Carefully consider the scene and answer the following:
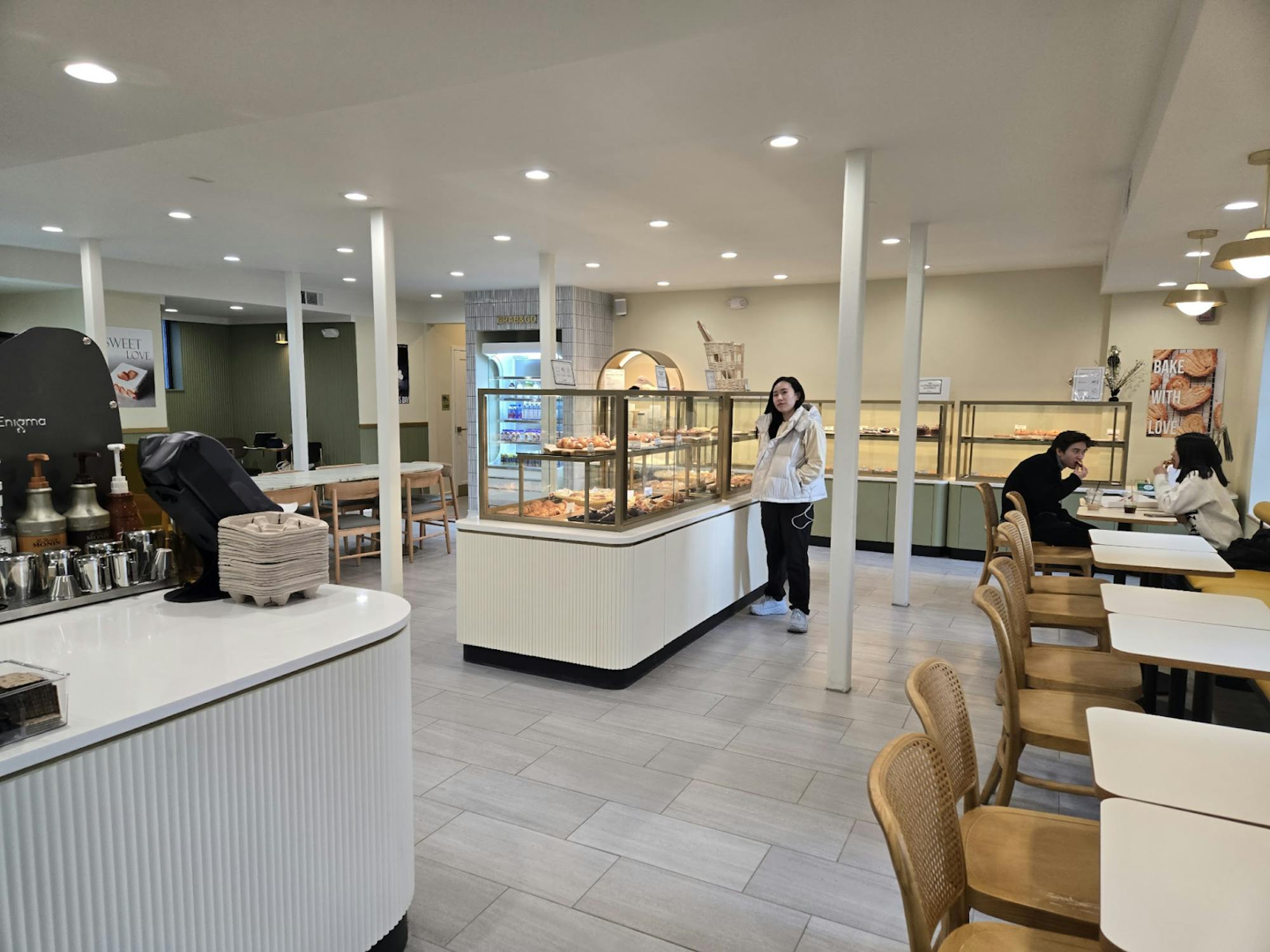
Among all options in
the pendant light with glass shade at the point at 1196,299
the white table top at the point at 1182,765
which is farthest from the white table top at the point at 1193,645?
the pendant light with glass shade at the point at 1196,299

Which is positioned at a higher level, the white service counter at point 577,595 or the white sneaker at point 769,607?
the white service counter at point 577,595

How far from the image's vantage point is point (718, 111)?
138 inches

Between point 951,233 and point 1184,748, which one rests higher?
point 951,233

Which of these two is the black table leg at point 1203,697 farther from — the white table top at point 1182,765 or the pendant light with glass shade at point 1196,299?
the pendant light with glass shade at point 1196,299

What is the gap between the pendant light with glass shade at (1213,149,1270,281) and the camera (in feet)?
10.4

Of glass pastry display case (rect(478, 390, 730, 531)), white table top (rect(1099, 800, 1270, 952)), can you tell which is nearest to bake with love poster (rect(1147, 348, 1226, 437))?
glass pastry display case (rect(478, 390, 730, 531))

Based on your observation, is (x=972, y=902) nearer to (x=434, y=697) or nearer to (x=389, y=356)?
(x=434, y=697)

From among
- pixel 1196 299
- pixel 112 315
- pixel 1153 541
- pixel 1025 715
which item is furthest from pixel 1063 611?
pixel 112 315

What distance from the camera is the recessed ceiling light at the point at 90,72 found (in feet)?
8.29

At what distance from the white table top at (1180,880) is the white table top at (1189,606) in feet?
5.18

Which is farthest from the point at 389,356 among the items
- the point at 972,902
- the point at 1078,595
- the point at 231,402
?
the point at 231,402

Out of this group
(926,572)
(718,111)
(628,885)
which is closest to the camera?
(628,885)

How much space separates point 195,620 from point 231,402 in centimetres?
1290

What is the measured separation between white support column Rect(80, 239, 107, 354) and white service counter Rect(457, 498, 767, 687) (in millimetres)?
4668
